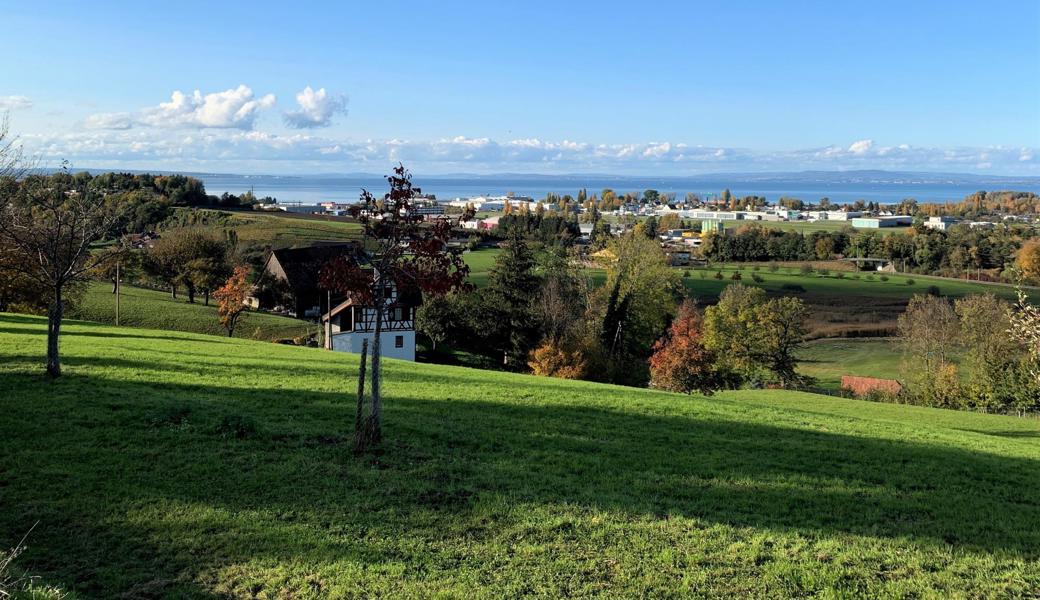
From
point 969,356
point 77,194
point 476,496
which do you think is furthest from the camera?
point 969,356

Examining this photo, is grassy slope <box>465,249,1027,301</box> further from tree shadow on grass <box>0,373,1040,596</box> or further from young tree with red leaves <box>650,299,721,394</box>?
tree shadow on grass <box>0,373,1040,596</box>

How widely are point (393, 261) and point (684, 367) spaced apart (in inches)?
1474

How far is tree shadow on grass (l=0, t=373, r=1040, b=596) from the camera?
8.88 metres

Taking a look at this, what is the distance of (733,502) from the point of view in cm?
1099

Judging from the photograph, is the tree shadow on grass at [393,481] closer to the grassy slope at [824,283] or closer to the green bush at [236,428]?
the green bush at [236,428]

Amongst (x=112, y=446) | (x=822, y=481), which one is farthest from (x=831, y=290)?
(x=112, y=446)

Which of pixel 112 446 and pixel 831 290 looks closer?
pixel 112 446

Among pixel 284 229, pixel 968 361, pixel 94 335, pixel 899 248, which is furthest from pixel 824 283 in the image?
pixel 94 335

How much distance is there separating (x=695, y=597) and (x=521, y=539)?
238 centimetres

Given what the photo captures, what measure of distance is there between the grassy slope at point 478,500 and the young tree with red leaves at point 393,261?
2.47 meters

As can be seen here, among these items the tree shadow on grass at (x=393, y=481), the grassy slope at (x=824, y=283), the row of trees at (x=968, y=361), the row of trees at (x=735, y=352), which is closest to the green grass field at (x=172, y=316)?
the row of trees at (x=735, y=352)

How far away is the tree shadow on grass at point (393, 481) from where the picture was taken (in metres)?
8.88

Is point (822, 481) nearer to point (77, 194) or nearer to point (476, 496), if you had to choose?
point (476, 496)

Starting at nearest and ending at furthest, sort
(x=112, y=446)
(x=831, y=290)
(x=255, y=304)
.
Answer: (x=112, y=446), (x=255, y=304), (x=831, y=290)
